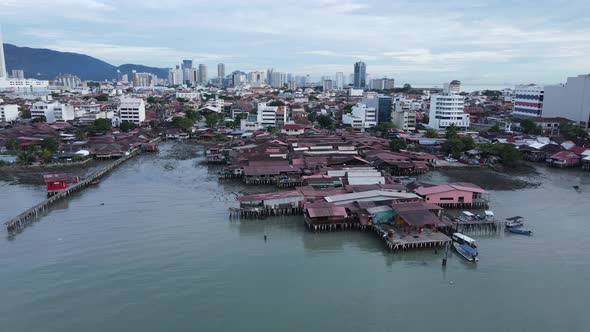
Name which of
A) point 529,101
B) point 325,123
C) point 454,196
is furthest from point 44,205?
point 529,101

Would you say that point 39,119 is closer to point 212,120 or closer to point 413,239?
point 212,120

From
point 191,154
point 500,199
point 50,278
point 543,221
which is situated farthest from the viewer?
point 191,154

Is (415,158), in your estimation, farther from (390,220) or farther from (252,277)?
(252,277)

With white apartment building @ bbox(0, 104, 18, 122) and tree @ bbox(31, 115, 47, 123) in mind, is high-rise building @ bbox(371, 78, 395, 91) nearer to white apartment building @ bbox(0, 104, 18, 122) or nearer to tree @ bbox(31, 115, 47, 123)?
tree @ bbox(31, 115, 47, 123)

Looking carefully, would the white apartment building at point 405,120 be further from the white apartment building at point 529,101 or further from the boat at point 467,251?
the boat at point 467,251

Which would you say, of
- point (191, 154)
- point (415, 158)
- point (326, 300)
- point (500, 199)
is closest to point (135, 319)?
point (326, 300)

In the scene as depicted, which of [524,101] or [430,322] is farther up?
[524,101]
